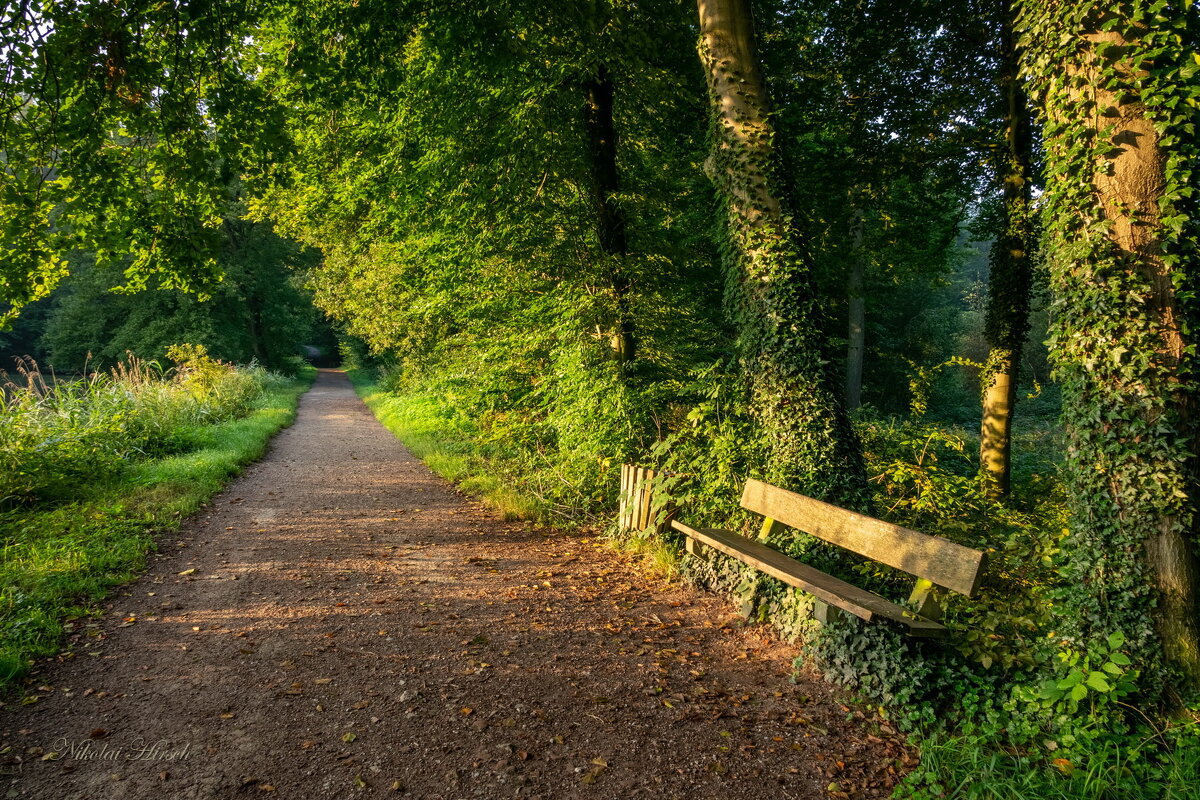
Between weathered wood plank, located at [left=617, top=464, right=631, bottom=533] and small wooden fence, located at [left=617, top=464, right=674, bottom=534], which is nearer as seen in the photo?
small wooden fence, located at [left=617, top=464, right=674, bottom=534]

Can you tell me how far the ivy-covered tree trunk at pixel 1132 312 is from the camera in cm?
310

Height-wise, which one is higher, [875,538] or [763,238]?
[763,238]

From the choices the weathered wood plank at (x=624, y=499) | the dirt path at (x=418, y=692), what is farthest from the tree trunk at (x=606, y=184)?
the dirt path at (x=418, y=692)

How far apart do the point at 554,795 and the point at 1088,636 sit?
2.88 meters

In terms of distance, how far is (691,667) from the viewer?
14.2 feet

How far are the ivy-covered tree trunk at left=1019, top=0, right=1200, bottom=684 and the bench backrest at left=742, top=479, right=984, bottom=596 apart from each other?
21.5 inches

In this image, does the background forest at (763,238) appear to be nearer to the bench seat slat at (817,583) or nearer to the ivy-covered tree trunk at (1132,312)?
the ivy-covered tree trunk at (1132,312)

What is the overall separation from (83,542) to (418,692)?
4.29 m

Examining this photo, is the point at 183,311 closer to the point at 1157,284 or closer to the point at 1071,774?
the point at 1157,284

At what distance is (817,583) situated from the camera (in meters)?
4.18

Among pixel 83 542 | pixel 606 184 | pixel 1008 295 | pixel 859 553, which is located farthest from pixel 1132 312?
pixel 83 542

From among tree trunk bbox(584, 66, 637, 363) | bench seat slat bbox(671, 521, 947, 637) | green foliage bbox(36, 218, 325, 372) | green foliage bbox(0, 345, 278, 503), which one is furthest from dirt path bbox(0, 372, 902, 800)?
green foliage bbox(36, 218, 325, 372)

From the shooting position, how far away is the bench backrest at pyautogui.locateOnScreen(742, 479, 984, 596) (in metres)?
3.57

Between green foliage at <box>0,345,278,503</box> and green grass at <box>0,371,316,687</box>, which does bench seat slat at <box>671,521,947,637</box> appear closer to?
green grass at <box>0,371,316,687</box>
